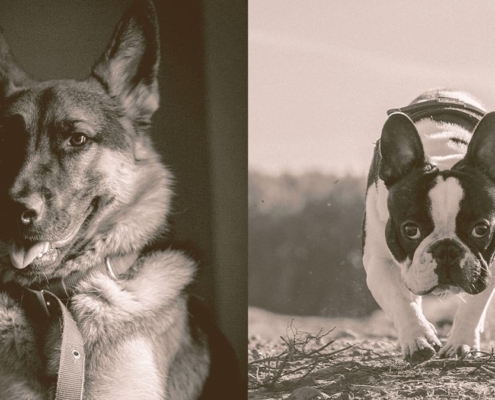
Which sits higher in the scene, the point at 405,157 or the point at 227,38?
the point at 227,38

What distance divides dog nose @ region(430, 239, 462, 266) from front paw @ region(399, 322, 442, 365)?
8.2 inches

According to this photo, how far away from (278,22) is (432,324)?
1.05 meters

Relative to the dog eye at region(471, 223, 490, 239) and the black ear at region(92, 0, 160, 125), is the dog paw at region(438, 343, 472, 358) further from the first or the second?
the black ear at region(92, 0, 160, 125)

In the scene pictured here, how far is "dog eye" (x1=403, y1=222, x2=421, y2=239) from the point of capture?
1795 mm

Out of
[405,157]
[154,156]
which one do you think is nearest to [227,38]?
[154,156]

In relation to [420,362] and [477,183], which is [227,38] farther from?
[420,362]

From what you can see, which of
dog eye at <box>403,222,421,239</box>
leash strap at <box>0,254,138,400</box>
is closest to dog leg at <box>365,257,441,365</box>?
dog eye at <box>403,222,421,239</box>

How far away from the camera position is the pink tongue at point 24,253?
1.64 m

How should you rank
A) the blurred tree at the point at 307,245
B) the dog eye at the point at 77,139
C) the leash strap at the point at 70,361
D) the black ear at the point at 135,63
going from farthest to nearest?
the blurred tree at the point at 307,245
the black ear at the point at 135,63
the dog eye at the point at 77,139
the leash strap at the point at 70,361

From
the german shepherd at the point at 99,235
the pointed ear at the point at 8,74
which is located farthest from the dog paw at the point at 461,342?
the pointed ear at the point at 8,74

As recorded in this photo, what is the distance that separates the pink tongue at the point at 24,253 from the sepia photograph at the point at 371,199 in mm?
657

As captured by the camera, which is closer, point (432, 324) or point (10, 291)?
point (10, 291)

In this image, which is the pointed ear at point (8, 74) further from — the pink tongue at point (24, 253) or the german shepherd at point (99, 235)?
the pink tongue at point (24, 253)

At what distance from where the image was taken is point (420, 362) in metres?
1.81
